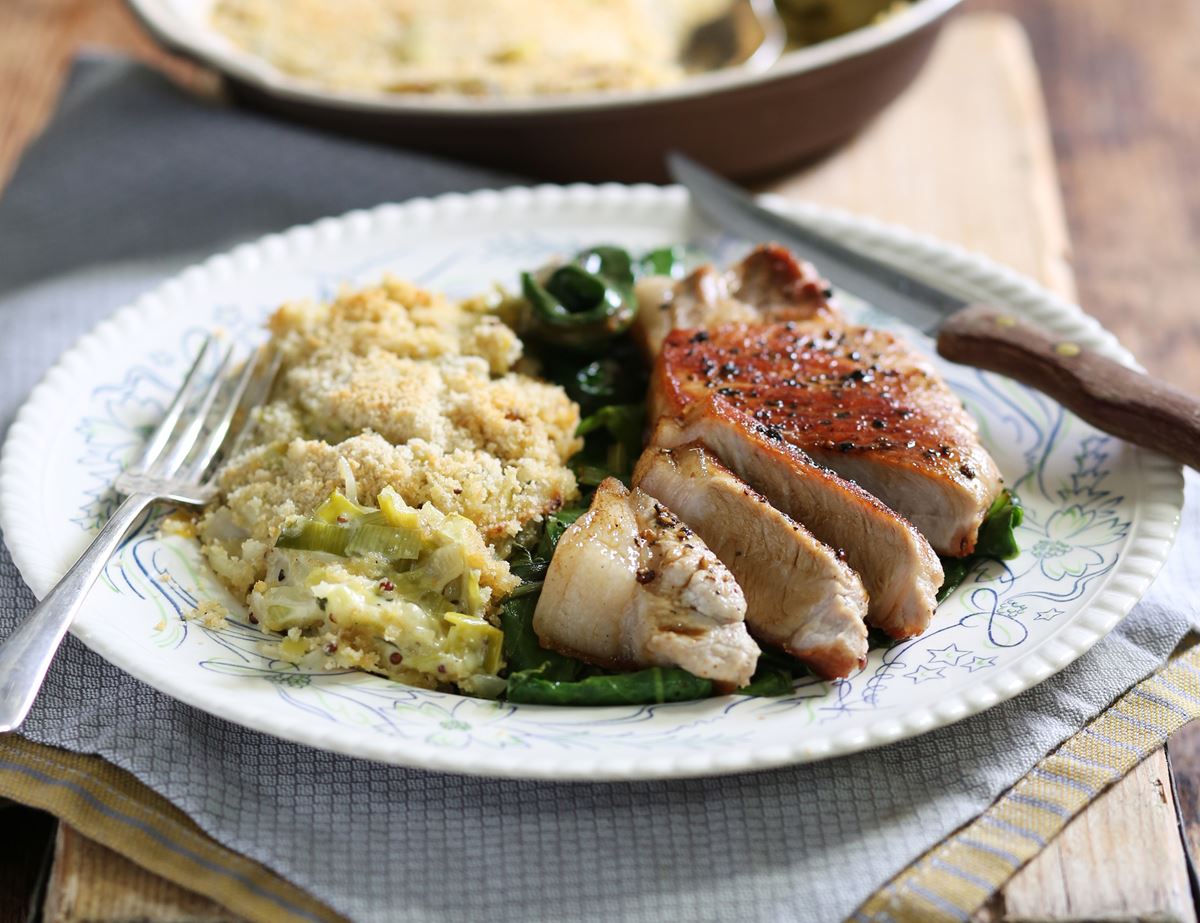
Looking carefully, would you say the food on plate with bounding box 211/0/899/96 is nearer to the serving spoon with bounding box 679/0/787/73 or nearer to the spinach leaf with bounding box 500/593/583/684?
the serving spoon with bounding box 679/0/787/73

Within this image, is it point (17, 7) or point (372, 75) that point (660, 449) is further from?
point (17, 7)

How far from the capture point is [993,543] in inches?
132

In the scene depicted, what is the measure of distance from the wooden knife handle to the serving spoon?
106 inches

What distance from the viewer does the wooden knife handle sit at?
133 inches

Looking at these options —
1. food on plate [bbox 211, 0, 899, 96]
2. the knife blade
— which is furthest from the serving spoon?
the knife blade

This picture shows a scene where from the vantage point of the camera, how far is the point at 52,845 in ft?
10.2

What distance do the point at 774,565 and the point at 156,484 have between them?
5.58 ft

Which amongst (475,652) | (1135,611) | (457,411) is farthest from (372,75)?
(1135,611)

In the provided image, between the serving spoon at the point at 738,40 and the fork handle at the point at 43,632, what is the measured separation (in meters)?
4.08

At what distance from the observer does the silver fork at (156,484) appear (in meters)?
2.71

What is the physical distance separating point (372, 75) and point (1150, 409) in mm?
3881

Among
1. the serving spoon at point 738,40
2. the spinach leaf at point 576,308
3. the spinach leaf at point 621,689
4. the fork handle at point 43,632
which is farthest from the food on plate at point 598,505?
the serving spoon at point 738,40

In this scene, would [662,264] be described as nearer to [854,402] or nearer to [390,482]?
[854,402]

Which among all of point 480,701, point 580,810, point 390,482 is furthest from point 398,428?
point 580,810
